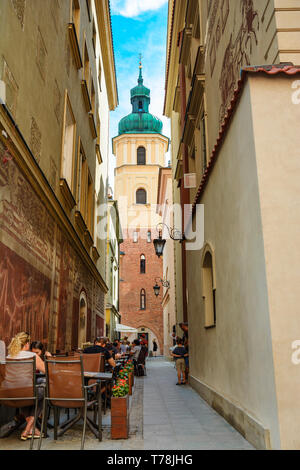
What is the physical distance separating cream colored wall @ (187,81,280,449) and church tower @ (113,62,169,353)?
4062 centimetres

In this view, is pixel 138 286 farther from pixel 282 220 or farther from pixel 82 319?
pixel 282 220

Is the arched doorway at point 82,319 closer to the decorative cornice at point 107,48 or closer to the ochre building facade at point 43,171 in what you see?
the ochre building facade at point 43,171

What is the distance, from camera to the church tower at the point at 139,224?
49.5 m

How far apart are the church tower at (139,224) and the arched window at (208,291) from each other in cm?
3931

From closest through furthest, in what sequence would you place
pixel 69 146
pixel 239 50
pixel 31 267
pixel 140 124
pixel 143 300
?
pixel 239 50, pixel 31 267, pixel 69 146, pixel 143 300, pixel 140 124

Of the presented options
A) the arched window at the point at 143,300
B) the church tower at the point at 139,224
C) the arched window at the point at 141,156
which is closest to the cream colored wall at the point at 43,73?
the church tower at the point at 139,224

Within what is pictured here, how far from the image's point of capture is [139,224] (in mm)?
51625

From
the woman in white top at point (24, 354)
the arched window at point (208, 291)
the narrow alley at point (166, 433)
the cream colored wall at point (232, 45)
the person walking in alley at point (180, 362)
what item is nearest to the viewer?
the narrow alley at point (166, 433)

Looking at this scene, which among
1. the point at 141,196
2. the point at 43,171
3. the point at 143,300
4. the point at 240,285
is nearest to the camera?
the point at 240,285

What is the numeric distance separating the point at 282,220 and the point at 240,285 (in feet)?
4.94

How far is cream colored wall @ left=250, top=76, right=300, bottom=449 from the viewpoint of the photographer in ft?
15.4

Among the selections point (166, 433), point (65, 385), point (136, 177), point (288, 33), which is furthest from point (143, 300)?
point (288, 33)

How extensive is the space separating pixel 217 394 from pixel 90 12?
51.3ft

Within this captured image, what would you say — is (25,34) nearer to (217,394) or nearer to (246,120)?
(246,120)
